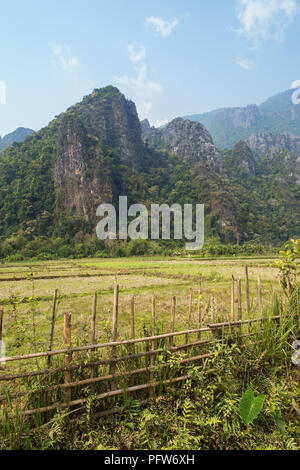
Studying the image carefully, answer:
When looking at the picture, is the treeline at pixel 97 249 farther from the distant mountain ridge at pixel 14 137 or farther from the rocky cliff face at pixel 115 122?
the distant mountain ridge at pixel 14 137

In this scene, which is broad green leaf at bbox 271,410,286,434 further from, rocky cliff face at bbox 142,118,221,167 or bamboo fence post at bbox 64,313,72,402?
rocky cliff face at bbox 142,118,221,167

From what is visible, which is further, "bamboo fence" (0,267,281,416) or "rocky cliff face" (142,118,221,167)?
"rocky cliff face" (142,118,221,167)

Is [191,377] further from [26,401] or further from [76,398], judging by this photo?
[26,401]

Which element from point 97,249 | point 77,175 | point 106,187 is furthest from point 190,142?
point 97,249

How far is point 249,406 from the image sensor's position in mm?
2598

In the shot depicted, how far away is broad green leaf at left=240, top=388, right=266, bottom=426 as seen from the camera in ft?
8.23

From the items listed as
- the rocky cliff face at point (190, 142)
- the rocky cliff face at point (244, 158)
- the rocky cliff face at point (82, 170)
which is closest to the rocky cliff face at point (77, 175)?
the rocky cliff face at point (82, 170)

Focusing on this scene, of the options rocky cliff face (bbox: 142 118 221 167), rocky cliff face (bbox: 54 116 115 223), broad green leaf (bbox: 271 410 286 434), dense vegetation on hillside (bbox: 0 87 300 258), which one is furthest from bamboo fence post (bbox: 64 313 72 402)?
rocky cliff face (bbox: 142 118 221 167)

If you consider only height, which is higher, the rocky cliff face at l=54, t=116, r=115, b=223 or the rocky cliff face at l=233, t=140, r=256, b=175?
the rocky cliff face at l=233, t=140, r=256, b=175

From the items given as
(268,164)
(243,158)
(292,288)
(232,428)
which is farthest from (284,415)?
(268,164)

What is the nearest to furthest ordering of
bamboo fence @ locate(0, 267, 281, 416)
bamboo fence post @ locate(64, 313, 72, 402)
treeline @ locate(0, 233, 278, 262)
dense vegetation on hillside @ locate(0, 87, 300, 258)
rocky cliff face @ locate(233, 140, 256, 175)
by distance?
bamboo fence @ locate(0, 267, 281, 416), bamboo fence post @ locate(64, 313, 72, 402), treeline @ locate(0, 233, 278, 262), dense vegetation on hillside @ locate(0, 87, 300, 258), rocky cliff face @ locate(233, 140, 256, 175)

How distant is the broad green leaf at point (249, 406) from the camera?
251cm

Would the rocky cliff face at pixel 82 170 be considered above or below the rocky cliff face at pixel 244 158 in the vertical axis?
below
